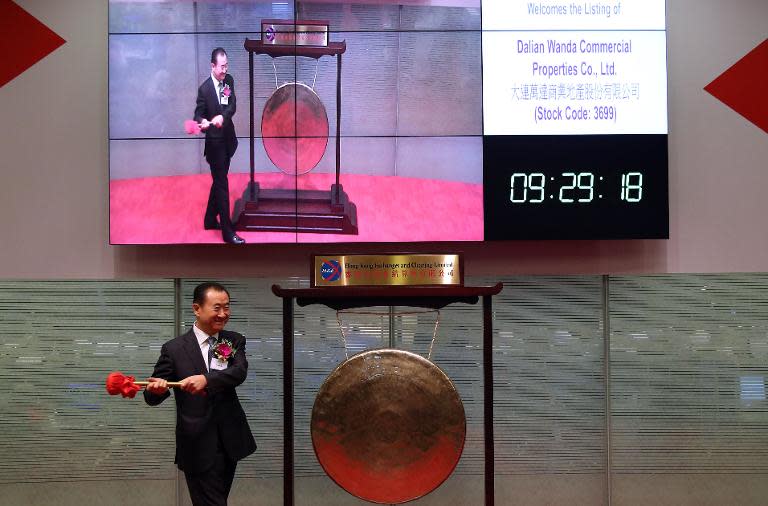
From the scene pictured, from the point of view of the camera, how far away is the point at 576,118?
17.2ft

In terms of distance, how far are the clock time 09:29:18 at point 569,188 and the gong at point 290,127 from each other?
1.15 m

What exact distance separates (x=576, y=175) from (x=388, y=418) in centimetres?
180

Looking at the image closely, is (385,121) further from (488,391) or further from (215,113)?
(488,391)

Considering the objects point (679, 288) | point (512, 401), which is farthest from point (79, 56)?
point (679, 288)

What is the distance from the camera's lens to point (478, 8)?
5.23 m

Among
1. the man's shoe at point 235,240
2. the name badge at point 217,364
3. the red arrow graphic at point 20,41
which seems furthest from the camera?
the red arrow graphic at point 20,41

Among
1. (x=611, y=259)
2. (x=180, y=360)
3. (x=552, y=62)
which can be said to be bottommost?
(x=180, y=360)

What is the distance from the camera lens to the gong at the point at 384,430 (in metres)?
4.32

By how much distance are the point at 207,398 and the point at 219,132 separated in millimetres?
1761

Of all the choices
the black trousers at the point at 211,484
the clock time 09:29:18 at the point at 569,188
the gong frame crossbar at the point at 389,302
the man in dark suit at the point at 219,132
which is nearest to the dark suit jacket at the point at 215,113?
the man in dark suit at the point at 219,132

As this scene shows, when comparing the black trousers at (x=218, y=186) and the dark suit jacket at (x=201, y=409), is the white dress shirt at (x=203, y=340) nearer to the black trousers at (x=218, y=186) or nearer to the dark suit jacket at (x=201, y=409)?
the dark suit jacket at (x=201, y=409)

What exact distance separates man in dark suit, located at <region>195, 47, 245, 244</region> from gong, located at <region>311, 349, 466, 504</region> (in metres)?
1.25

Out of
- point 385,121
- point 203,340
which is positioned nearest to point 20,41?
point 385,121

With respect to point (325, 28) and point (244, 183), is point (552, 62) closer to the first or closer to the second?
point (325, 28)
